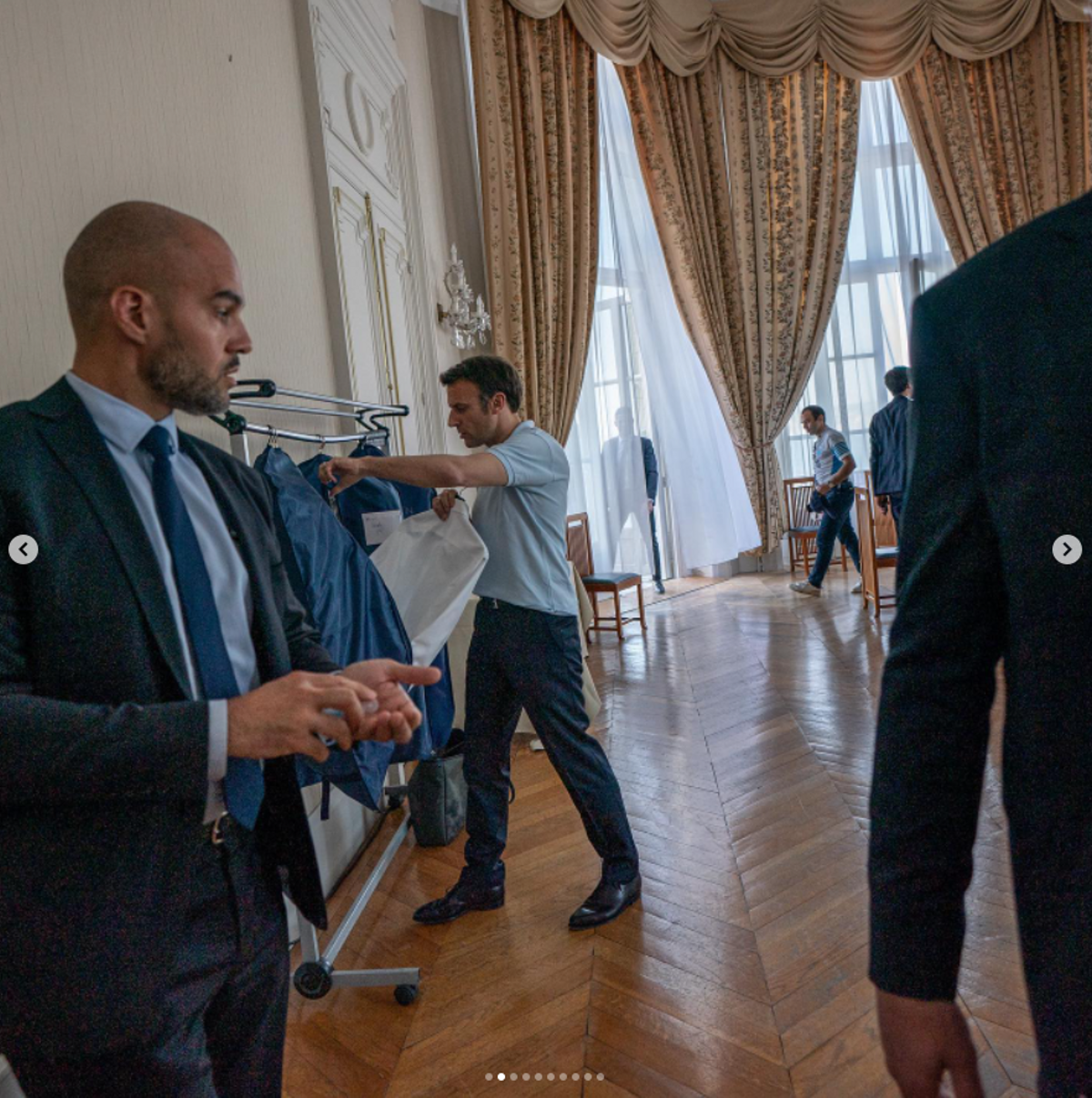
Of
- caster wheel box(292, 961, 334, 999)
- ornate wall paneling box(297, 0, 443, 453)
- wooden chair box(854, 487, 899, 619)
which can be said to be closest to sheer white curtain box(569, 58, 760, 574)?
wooden chair box(854, 487, 899, 619)

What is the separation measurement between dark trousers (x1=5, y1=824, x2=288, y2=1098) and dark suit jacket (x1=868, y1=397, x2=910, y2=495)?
5679mm

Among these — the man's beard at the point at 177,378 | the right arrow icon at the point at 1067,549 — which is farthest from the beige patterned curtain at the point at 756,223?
the right arrow icon at the point at 1067,549

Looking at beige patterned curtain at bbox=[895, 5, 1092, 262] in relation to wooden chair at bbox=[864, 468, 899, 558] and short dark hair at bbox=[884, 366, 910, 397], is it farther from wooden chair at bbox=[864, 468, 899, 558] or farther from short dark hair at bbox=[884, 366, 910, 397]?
wooden chair at bbox=[864, 468, 899, 558]

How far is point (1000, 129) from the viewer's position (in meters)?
7.81

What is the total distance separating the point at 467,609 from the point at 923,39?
6.78 metres

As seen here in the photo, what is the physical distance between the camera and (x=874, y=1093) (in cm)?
173

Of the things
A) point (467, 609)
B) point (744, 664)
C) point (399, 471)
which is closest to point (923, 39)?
point (744, 664)

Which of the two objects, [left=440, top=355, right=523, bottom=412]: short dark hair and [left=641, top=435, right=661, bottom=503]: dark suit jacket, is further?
[left=641, top=435, right=661, bottom=503]: dark suit jacket

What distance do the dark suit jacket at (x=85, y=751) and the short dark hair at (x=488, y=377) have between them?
159cm

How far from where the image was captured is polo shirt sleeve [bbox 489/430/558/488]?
7.88 ft

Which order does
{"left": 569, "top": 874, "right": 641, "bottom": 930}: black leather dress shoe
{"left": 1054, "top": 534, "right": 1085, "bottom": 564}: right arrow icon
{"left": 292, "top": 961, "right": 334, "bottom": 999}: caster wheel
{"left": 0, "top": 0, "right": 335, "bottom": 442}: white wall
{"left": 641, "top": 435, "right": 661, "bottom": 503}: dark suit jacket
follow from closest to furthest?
{"left": 1054, "top": 534, "right": 1085, "bottom": 564}: right arrow icon, {"left": 0, "top": 0, "right": 335, "bottom": 442}: white wall, {"left": 292, "top": 961, "right": 334, "bottom": 999}: caster wheel, {"left": 569, "top": 874, "right": 641, "bottom": 930}: black leather dress shoe, {"left": 641, "top": 435, "right": 661, "bottom": 503}: dark suit jacket

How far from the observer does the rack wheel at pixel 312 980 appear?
2166mm

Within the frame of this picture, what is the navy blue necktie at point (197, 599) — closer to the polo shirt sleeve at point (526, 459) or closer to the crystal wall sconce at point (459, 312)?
the polo shirt sleeve at point (526, 459)

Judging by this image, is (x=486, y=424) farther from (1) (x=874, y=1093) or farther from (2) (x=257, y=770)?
(1) (x=874, y=1093)
